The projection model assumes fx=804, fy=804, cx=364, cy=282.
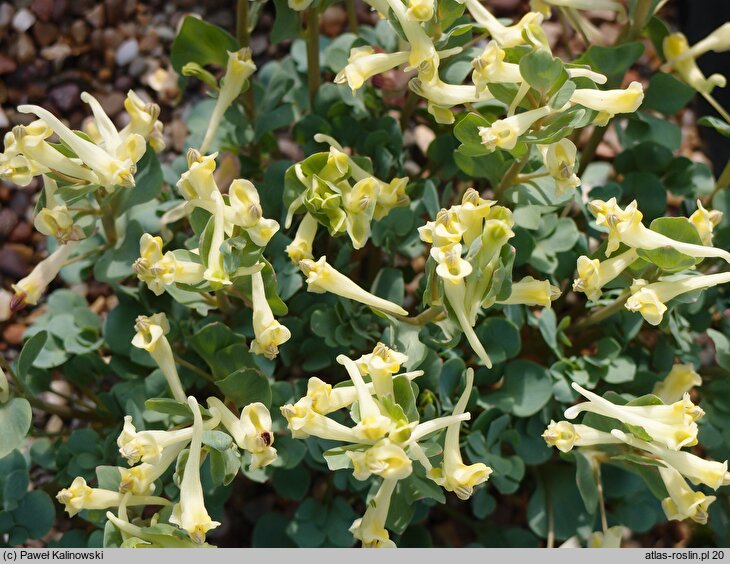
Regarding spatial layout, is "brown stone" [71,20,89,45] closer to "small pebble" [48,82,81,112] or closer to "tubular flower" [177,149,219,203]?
"small pebble" [48,82,81,112]

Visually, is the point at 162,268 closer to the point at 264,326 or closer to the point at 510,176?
the point at 264,326

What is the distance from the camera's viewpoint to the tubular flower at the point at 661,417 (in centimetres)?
70

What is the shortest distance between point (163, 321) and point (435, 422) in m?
0.30

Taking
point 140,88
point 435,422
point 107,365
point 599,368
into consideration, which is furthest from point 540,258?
point 140,88

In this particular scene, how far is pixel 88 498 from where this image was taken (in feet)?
2.52

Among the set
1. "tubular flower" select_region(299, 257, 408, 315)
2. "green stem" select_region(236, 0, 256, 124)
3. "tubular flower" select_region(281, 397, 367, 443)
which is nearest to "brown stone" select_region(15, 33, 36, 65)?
"green stem" select_region(236, 0, 256, 124)

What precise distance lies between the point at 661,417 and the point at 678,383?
242mm

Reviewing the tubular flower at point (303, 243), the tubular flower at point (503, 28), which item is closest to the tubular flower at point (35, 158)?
the tubular flower at point (303, 243)

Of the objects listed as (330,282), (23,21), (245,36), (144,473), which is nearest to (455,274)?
(330,282)

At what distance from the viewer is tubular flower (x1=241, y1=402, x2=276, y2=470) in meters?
0.73

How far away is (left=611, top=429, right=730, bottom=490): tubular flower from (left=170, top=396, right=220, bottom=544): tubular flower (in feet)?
1.23

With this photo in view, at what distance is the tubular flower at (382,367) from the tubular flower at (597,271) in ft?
0.64

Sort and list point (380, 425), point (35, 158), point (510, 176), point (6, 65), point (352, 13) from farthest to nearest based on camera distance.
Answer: point (6, 65), point (352, 13), point (510, 176), point (35, 158), point (380, 425)

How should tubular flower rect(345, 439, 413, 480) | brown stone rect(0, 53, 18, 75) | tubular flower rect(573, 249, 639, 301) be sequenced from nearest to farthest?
tubular flower rect(345, 439, 413, 480)
tubular flower rect(573, 249, 639, 301)
brown stone rect(0, 53, 18, 75)
